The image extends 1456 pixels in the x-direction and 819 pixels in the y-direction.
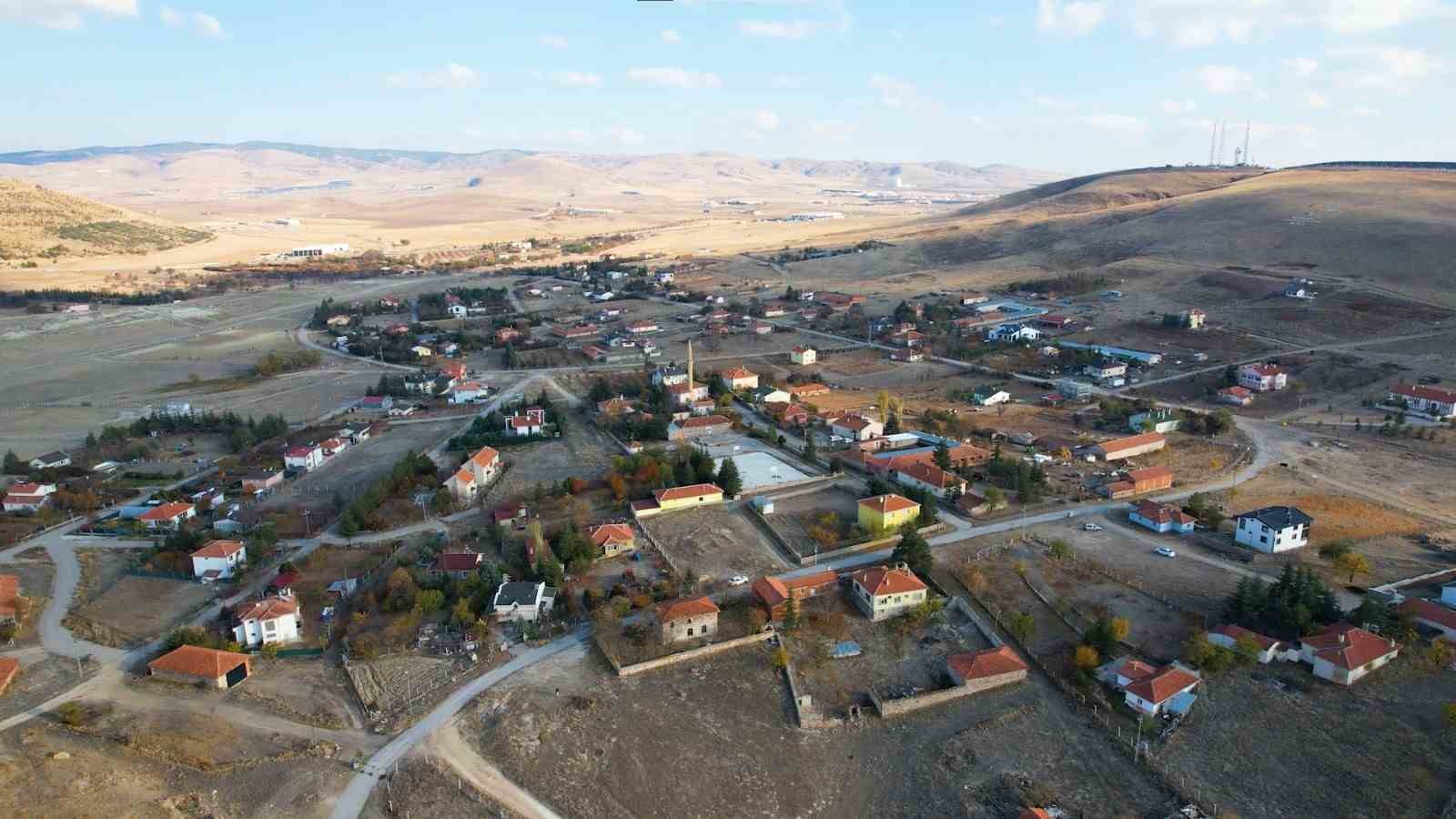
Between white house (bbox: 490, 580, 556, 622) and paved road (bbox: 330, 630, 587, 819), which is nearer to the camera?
paved road (bbox: 330, 630, 587, 819)

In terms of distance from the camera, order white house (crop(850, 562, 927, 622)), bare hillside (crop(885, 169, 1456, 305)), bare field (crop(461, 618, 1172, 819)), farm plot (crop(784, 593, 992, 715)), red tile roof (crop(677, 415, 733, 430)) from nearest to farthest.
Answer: bare field (crop(461, 618, 1172, 819)) → farm plot (crop(784, 593, 992, 715)) → white house (crop(850, 562, 927, 622)) → red tile roof (crop(677, 415, 733, 430)) → bare hillside (crop(885, 169, 1456, 305))

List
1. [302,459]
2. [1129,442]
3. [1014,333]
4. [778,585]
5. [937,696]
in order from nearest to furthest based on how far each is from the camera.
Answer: [937,696] → [778,585] → [1129,442] → [302,459] → [1014,333]

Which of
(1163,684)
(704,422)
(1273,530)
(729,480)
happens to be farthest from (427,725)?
(1273,530)

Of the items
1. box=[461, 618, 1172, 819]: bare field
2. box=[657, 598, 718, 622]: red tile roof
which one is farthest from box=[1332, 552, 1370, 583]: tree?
box=[657, 598, 718, 622]: red tile roof

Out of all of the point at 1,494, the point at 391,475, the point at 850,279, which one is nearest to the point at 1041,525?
the point at 391,475

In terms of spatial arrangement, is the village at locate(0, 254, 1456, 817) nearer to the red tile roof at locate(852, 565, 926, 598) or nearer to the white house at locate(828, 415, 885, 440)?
the red tile roof at locate(852, 565, 926, 598)

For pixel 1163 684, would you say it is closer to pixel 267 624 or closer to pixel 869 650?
pixel 869 650

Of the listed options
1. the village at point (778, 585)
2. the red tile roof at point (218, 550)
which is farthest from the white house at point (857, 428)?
the red tile roof at point (218, 550)
